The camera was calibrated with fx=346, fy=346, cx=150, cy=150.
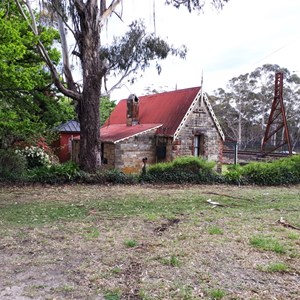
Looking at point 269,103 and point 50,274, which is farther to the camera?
point 269,103

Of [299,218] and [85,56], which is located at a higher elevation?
[85,56]

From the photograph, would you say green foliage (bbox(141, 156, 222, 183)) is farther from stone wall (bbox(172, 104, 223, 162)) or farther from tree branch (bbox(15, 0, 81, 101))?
stone wall (bbox(172, 104, 223, 162))

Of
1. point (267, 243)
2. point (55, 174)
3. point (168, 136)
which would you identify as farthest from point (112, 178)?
point (267, 243)

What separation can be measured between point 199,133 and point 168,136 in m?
2.39

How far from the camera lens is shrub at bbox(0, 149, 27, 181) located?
11.6m

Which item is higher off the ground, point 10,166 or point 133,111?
point 133,111

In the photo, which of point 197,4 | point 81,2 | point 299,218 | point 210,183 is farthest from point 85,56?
point 299,218

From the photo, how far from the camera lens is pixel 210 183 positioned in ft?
43.9

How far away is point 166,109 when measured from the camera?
21.5 m

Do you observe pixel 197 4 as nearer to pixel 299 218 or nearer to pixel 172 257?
pixel 299 218

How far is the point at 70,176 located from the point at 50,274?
8.65m

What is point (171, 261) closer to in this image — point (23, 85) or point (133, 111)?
point (23, 85)

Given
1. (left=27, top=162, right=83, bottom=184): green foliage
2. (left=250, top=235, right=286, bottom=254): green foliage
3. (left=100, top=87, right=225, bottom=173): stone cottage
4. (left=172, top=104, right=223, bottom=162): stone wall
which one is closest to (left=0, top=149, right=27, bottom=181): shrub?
(left=27, top=162, right=83, bottom=184): green foliage

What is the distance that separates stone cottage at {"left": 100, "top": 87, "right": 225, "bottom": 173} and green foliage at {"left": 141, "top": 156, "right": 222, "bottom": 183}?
5563 mm
